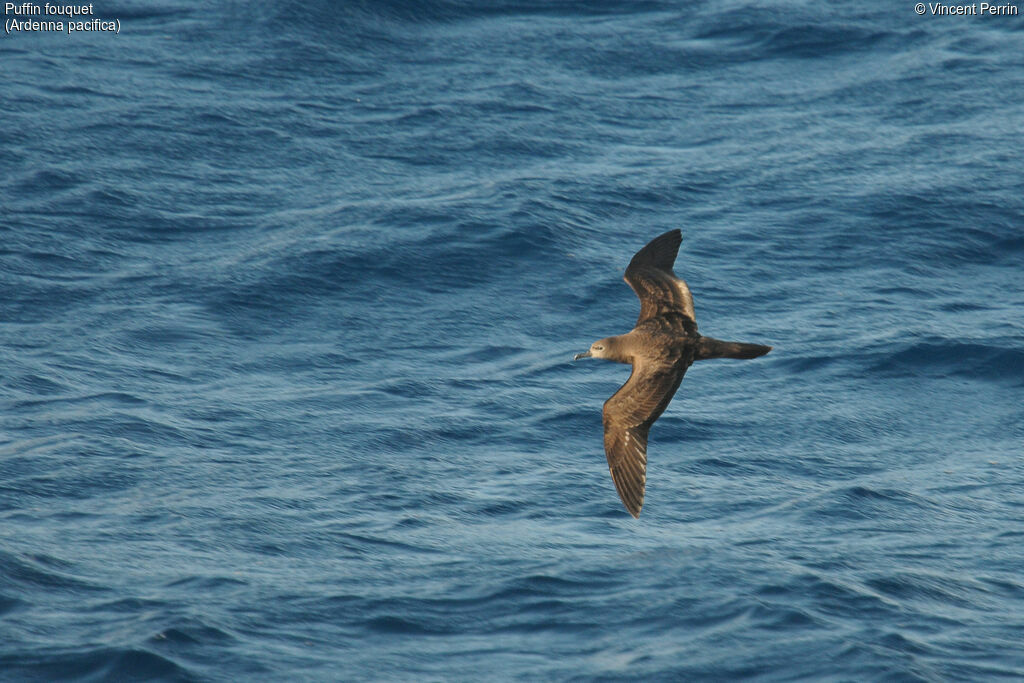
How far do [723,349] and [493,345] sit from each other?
37.9 feet

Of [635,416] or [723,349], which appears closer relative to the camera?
[723,349]

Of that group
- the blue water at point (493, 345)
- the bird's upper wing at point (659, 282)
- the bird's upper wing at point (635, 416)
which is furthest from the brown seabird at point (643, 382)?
the blue water at point (493, 345)

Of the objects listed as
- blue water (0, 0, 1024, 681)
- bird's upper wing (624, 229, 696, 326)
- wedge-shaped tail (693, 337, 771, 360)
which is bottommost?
blue water (0, 0, 1024, 681)

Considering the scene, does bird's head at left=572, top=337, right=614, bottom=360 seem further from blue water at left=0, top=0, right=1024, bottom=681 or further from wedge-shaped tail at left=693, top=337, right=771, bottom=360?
blue water at left=0, top=0, right=1024, bottom=681

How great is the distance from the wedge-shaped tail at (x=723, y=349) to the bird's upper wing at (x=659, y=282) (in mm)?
457

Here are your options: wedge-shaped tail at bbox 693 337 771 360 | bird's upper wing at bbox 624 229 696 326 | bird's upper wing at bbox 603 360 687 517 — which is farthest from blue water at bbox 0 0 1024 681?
wedge-shaped tail at bbox 693 337 771 360

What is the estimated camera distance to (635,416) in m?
14.8

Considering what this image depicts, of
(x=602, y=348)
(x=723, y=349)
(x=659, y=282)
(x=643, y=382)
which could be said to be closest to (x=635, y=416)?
(x=643, y=382)

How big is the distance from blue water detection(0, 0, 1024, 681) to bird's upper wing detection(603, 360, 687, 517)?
6682mm

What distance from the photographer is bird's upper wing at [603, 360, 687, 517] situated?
14.8m

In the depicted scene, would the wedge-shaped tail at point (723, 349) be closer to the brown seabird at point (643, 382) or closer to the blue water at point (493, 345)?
the brown seabird at point (643, 382)

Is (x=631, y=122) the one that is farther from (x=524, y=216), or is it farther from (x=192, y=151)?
(x=192, y=151)

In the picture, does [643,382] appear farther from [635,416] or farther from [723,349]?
[723,349]

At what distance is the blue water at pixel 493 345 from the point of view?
21609 mm
